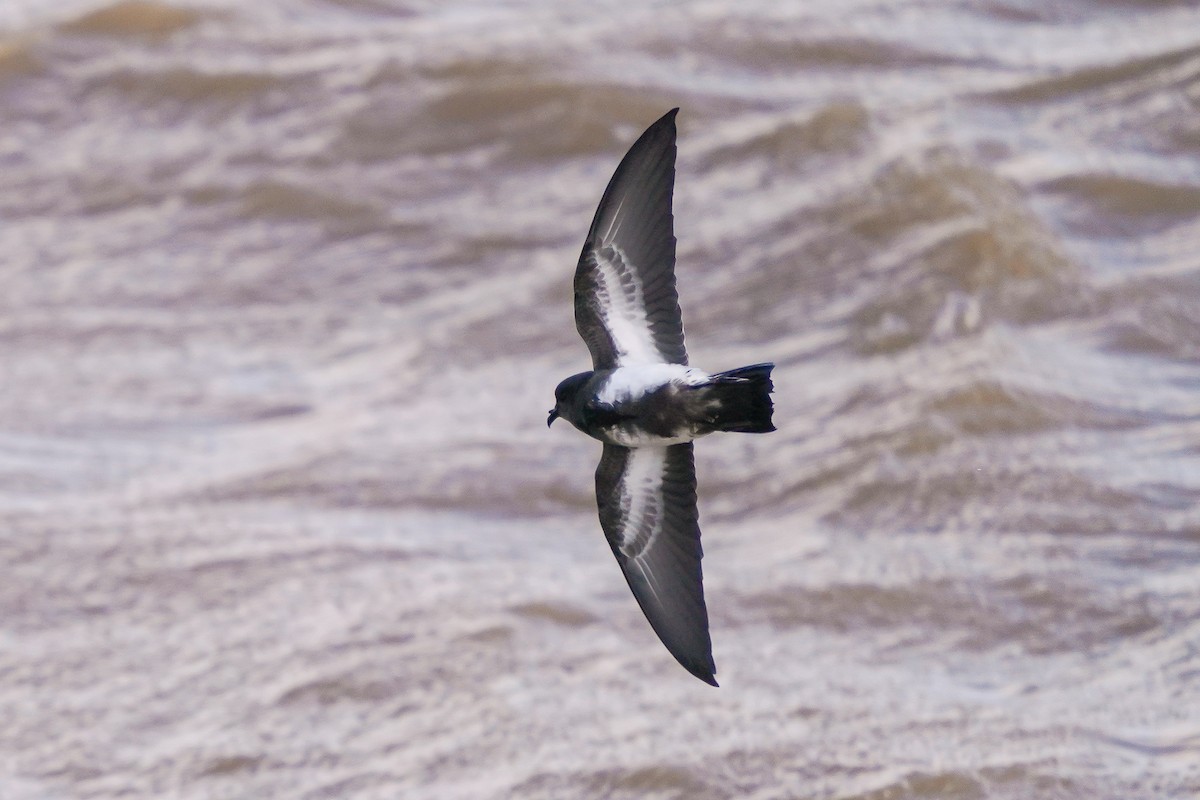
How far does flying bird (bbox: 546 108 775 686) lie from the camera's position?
2953mm

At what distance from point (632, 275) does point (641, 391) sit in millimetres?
280

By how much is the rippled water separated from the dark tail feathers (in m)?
1.65

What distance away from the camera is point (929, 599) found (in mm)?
4816

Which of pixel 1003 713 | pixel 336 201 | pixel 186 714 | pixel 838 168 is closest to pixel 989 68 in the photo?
pixel 838 168

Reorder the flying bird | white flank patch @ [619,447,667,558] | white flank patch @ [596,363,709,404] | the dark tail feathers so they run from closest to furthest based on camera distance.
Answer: the dark tail feathers → white flank patch @ [596,363,709,404] → the flying bird → white flank patch @ [619,447,667,558]

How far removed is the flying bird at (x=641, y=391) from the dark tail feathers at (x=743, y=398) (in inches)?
6.7

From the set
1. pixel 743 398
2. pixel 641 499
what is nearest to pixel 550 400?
pixel 641 499

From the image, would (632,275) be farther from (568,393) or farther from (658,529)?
(658,529)

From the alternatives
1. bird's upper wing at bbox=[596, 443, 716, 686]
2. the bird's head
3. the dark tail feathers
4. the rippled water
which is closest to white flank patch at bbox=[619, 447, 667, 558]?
bird's upper wing at bbox=[596, 443, 716, 686]

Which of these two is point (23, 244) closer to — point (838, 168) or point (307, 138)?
point (307, 138)

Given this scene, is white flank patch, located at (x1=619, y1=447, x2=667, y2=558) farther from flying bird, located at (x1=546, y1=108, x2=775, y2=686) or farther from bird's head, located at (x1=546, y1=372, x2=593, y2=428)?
bird's head, located at (x1=546, y1=372, x2=593, y2=428)

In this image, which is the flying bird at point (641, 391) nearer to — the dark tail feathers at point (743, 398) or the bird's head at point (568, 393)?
the bird's head at point (568, 393)

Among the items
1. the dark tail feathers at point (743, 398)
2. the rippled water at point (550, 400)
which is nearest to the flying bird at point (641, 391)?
the dark tail feathers at point (743, 398)

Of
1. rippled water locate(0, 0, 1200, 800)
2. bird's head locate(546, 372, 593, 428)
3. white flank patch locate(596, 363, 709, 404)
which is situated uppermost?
white flank patch locate(596, 363, 709, 404)
